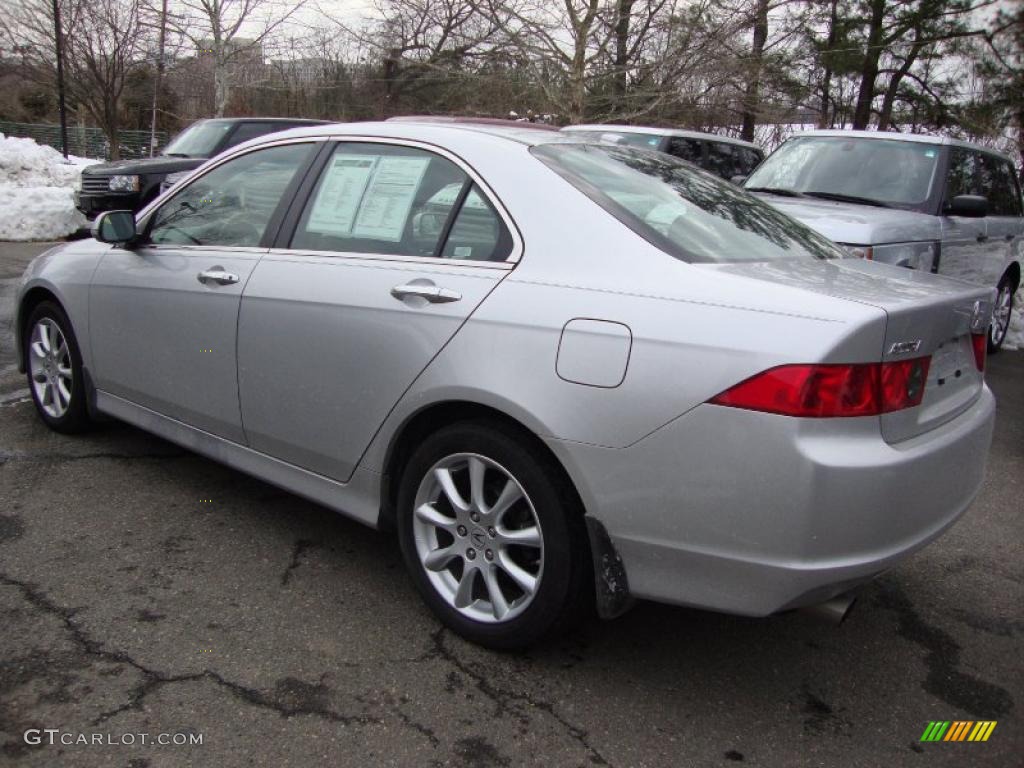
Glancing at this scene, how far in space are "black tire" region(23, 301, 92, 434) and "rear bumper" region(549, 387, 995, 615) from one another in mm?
2955

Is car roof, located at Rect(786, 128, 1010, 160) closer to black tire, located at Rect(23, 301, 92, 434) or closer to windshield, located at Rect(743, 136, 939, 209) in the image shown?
windshield, located at Rect(743, 136, 939, 209)

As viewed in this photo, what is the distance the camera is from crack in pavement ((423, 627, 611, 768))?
2502 millimetres

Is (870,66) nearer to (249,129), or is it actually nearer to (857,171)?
(857,171)

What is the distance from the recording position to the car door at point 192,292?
11.8ft

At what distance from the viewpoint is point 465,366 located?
2781 mm

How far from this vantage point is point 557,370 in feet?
8.48

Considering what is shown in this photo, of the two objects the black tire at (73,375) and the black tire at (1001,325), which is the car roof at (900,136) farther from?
the black tire at (73,375)

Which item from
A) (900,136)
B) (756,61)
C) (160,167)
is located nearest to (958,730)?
(900,136)

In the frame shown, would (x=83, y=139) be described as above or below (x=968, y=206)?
below

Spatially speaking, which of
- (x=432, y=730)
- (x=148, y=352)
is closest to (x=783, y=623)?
(x=432, y=730)

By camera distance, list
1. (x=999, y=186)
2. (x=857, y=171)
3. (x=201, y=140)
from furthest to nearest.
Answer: (x=201, y=140) < (x=999, y=186) < (x=857, y=171)

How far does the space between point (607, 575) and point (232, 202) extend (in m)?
2.30

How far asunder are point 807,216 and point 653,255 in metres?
4.03

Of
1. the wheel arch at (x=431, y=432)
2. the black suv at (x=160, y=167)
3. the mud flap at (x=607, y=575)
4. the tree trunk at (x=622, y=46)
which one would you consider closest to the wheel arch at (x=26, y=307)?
the wheel arch at (x=431, y=432)
